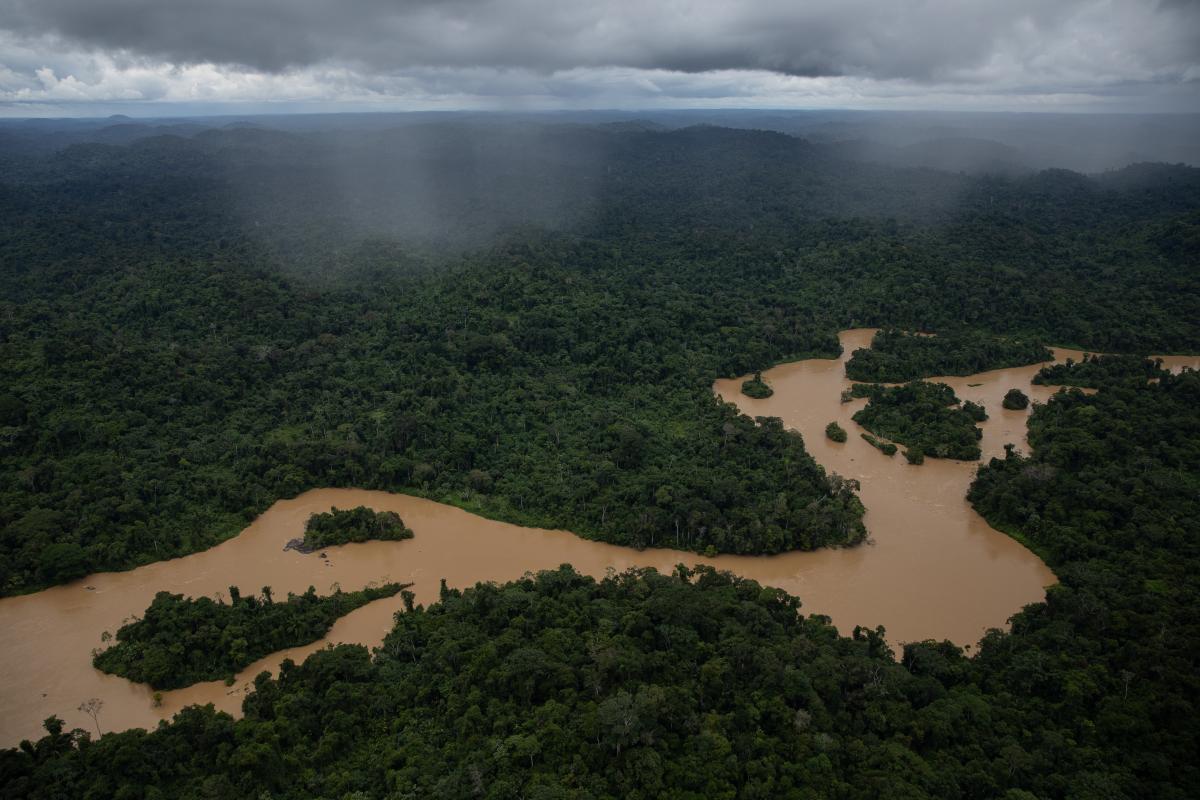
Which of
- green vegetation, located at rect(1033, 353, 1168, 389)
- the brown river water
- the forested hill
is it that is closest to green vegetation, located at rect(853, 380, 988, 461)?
the brown river water

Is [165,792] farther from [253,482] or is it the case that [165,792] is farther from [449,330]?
[449,330]

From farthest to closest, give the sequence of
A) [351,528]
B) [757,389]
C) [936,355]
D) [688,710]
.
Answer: [936,355] → [757,389] → [351,528] → [688,710]

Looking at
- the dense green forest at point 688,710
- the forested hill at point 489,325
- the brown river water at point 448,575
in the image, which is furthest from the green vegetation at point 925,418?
the dense green forest at point 688,710

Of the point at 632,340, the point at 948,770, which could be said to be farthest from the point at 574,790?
the point at 632,340

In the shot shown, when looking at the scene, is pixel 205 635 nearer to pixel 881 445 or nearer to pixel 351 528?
pixel 351 528

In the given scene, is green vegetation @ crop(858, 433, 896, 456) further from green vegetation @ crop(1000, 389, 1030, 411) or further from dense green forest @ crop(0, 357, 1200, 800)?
dense green forest @ crop(0, 357, 1200, 800)

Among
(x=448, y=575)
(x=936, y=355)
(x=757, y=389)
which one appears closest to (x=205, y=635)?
(x=448, y=575)

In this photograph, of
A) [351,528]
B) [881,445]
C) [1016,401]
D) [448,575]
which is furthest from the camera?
[1016,401]
